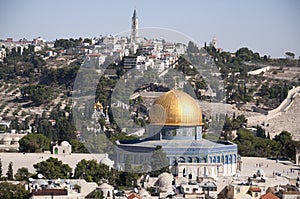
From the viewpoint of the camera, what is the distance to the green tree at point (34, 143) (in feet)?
87.1

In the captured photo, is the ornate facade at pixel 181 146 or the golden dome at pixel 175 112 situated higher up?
the golden dome at pixel 175 112

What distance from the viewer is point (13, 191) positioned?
17172 mm

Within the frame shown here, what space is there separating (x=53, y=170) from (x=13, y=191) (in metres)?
3.31

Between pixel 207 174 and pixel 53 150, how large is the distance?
204 inches

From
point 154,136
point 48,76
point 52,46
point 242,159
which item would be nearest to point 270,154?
point 242,159

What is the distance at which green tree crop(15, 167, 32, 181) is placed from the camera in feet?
→ 65.1

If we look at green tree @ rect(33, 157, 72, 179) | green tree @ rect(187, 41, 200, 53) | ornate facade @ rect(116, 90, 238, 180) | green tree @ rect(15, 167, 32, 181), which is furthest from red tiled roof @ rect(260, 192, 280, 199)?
green tree @ rect(187, 41, 200, 53)

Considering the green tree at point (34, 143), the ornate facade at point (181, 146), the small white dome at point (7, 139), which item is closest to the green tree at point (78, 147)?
the green tree at point (34, 143)

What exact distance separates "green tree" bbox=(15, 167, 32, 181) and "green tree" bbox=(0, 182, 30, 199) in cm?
213

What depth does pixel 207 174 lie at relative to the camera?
74.3ft

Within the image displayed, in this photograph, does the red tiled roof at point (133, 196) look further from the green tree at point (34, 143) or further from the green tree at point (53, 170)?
the green tree at point (34, 143)

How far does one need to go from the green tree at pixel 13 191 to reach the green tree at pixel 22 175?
2.13 metres

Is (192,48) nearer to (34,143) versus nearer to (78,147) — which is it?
(78,147)

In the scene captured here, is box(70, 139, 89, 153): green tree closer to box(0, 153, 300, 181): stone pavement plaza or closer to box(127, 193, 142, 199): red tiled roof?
box(0, 153, 300, 181): stone pavement plaza
